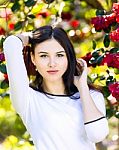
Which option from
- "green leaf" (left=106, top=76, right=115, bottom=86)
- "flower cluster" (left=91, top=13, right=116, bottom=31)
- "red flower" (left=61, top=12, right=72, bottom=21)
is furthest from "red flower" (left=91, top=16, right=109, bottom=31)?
"red flower" (left=61, top=12, right=72, bottom=21)

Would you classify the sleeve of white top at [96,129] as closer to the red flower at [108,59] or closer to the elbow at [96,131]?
the elbow at [96,131]

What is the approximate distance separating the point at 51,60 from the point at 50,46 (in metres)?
0.06

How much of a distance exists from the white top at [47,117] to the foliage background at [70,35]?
47 cm

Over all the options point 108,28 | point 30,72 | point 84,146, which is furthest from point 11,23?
point 84,146

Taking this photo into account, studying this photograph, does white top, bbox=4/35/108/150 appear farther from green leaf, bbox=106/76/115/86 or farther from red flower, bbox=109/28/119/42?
green leaf, bbox=106/76/115/86

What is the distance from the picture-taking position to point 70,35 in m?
4.20

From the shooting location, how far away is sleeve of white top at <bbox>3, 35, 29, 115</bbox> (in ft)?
8.70

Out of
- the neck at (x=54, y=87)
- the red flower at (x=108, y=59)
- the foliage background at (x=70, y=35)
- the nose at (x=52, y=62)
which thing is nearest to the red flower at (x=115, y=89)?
the foliage background at (x=70, y=35)

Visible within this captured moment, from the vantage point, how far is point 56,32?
2738mm

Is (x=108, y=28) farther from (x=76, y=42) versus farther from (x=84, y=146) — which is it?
(x=76, y=42)

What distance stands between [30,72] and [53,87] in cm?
15

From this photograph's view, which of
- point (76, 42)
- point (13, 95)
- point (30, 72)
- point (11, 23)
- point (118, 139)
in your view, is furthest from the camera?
point (76, 42)

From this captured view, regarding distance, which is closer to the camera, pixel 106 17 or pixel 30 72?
pixel 30 72

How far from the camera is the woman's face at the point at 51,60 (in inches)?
106
